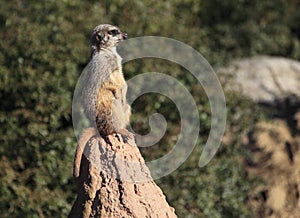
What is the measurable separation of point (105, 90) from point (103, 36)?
45 cm

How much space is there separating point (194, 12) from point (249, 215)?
5.96 metres

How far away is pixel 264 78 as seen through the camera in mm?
12461

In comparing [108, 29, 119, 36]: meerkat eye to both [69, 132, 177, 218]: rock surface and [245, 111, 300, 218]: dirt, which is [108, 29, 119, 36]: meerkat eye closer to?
[69, 132, 177, 218]: rock surface

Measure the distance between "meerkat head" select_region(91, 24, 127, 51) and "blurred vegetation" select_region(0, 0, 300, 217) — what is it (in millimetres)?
2501

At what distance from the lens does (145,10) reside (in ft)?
37.2

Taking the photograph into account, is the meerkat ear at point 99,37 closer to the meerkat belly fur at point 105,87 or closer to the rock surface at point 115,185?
the meerkat belly fur at point 105,87

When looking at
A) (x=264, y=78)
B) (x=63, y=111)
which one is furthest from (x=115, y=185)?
(x=264, y=78)

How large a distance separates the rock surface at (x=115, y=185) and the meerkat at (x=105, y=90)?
5.7 inches

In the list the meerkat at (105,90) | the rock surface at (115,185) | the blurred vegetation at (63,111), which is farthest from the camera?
the blurred vegetation at (63,111)

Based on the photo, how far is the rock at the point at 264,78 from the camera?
11820mm

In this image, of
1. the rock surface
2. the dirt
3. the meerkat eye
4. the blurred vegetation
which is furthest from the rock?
the rock surface

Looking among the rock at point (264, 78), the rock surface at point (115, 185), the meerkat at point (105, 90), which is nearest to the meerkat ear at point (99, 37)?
the meerkat at point (105, 90)

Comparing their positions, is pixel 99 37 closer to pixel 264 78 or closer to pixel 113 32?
pixel 113 32

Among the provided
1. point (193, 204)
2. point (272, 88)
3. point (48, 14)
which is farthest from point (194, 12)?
point (193, 204)
